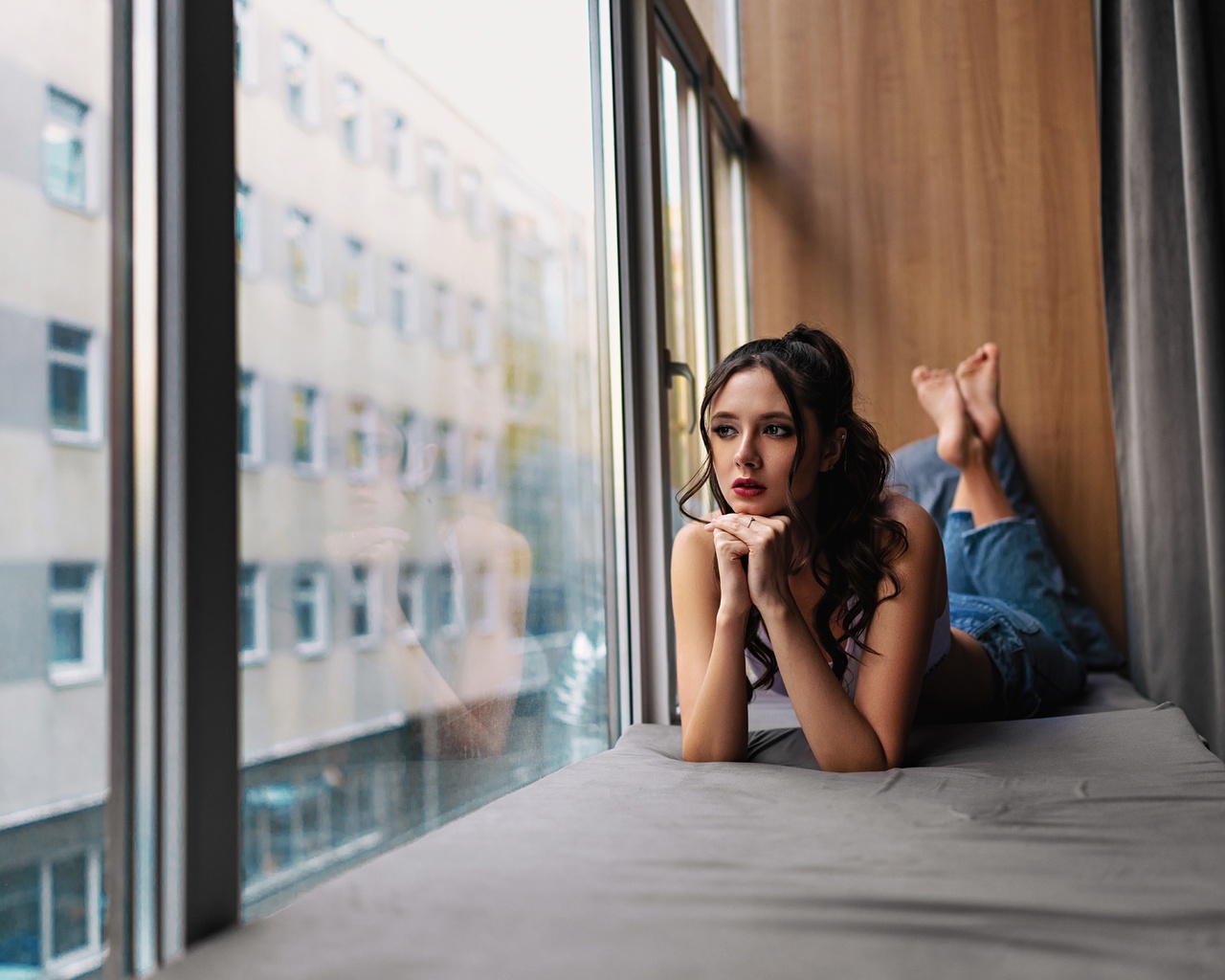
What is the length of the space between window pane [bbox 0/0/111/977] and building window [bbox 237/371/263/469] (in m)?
0.15

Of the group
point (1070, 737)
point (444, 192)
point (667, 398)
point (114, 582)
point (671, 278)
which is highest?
point (671, 278)

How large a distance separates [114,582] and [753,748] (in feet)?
2.94

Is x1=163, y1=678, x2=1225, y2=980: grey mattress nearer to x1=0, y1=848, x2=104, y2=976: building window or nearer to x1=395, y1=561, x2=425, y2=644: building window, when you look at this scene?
x1=0, y1=848, x2=104, y2=976: building window

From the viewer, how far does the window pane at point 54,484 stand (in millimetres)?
611

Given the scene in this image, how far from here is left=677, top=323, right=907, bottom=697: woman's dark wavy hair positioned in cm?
134

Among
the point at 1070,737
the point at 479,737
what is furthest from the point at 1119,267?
the point at 479,737

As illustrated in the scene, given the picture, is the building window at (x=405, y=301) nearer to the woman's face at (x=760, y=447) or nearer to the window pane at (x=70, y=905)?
the woman's face at (x=760, y=447)

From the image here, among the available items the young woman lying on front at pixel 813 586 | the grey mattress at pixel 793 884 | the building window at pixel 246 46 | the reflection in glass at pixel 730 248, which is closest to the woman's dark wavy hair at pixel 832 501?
the young woman lying on front at pixel 813 586

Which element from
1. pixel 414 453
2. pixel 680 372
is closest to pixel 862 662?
pixel 414 453

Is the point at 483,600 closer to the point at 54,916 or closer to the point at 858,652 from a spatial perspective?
the point at 858,652

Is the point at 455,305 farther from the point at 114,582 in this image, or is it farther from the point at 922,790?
the point at 922,790

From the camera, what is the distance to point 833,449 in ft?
4.73

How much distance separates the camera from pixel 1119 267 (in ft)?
7.10

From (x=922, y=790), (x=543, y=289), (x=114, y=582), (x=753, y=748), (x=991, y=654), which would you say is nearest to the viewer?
(x=114, y=582)
